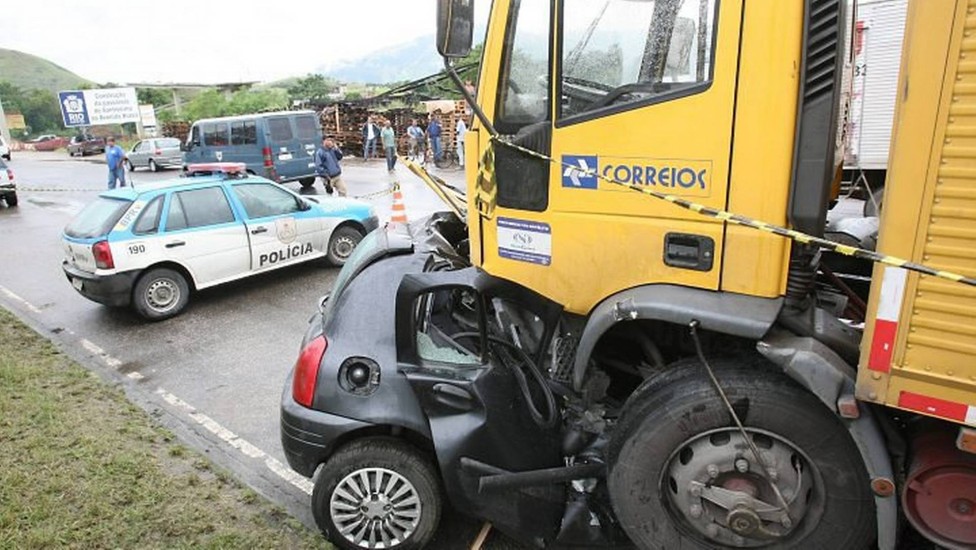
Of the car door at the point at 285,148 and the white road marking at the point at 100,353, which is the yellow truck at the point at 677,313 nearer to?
the white road marking at the point at 100,353

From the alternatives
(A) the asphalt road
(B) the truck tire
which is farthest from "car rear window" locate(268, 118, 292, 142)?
(B) the truck tire

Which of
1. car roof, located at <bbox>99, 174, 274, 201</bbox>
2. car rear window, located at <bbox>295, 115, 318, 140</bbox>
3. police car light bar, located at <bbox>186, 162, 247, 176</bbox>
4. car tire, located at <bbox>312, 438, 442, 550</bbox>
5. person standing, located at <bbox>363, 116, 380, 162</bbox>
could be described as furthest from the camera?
person standing, located at <bbox>363, 116, 380, 162</bbox>

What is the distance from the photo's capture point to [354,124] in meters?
27.1

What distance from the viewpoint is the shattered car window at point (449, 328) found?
332 cm

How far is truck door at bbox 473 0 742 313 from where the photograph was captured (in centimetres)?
255

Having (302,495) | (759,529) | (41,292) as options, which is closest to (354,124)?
(41,292)

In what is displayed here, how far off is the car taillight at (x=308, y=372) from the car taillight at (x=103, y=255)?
5056 mm

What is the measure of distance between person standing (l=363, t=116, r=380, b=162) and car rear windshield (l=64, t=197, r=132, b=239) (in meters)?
17.0

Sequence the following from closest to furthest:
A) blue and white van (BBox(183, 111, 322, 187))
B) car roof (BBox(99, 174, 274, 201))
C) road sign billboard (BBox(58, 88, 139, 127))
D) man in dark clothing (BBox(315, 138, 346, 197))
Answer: car roof (BBox(99, 174, 274, 201)), man in dark clothing (BBox(315, 138, 346, 197)), blue and white van (BBox(183, 111, 322, 187)), road sign billboard (BBox(58, 88, 139, 127))

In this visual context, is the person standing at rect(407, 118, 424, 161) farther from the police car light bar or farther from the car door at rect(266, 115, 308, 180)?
the police car light bar

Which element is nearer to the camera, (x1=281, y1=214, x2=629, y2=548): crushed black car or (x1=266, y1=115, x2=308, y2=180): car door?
(x1=281, y1=214, x2=629, y2=548): crushed black car

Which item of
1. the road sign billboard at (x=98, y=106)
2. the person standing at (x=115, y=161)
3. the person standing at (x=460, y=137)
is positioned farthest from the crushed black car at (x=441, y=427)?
the road sign billboard at (x=98, y=106)

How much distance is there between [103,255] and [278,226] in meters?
2.08

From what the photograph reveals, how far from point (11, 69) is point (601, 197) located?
174564 mm
